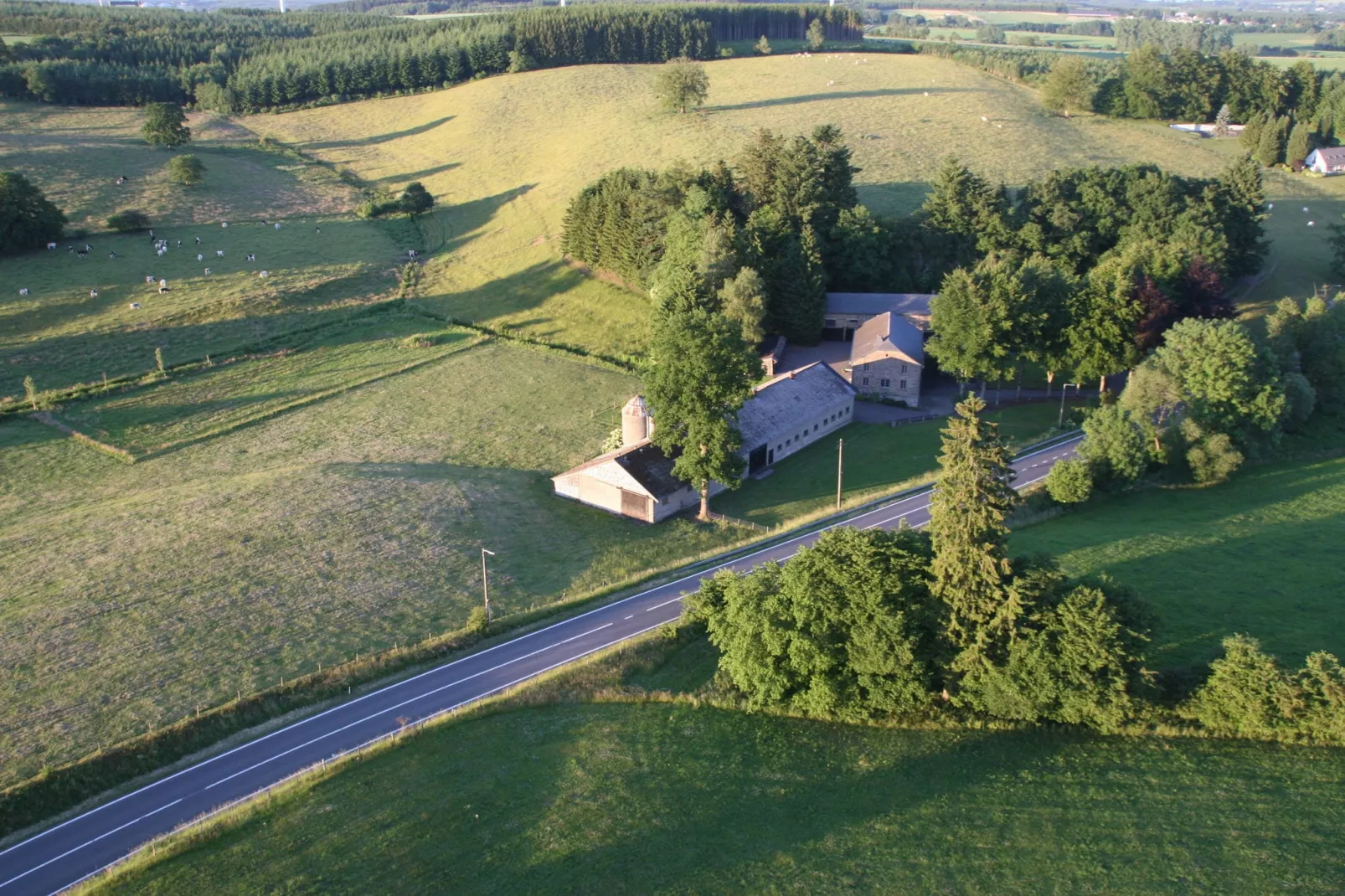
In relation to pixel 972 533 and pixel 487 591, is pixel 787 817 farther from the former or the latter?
pixel 487 591

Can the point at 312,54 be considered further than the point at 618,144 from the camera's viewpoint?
Yes

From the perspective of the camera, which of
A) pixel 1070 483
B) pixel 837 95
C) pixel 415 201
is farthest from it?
pixel 837 95

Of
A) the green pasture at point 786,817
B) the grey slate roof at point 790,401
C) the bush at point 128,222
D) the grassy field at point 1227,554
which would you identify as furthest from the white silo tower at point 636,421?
the bush at point 128,222

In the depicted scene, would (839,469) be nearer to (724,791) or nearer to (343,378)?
(724,791)

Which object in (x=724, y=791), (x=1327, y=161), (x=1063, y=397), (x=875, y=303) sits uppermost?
(x=1327, y=161)

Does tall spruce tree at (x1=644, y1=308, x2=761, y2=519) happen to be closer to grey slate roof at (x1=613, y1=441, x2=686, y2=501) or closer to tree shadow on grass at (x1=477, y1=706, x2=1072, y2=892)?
grey slate roof at (x1=613, y1=441, x2=686, y2=501)

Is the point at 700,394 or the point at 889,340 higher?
the point at 700,394

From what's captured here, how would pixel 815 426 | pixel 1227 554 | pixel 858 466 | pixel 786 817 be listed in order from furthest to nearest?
1. pixel 815 426
2. pixel 858 466
3. pixel 1227 554
4. pixel 786 817

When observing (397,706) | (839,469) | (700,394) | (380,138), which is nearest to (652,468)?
(700,394)
